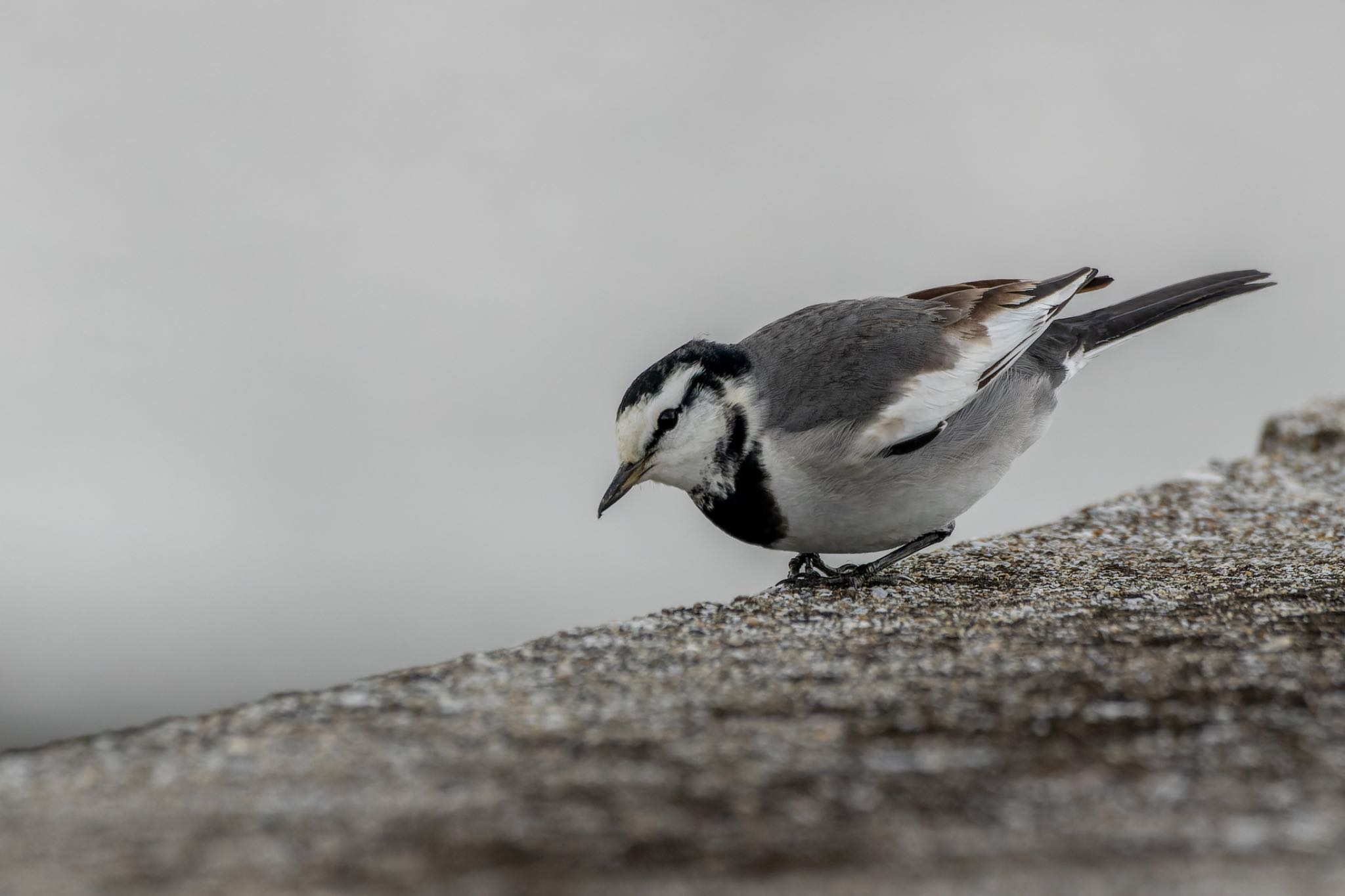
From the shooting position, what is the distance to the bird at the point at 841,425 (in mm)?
4781

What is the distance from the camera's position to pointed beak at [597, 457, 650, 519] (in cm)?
501

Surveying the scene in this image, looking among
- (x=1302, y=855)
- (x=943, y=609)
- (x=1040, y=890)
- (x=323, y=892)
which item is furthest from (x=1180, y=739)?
(x=323, y=892)

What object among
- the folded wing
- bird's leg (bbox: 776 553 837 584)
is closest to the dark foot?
bird's leg (bbox: 776 553 837 584)

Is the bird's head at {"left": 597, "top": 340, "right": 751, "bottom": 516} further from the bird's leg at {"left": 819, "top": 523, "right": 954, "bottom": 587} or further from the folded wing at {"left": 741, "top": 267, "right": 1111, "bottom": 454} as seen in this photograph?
the bird's leg at {"left": 819, "top": 523, "right": 954, "bottom": 587}

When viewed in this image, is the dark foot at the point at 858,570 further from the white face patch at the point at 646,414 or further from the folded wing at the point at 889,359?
the white face patch at the point at 646,414

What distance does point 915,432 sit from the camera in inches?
189

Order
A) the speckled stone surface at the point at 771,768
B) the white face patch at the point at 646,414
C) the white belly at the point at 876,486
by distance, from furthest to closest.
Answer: the white face patch at the point at 646,414, the white belly at the point at 876,486, the speckled stone surface at the point at 771,768

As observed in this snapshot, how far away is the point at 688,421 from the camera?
495 centimetres

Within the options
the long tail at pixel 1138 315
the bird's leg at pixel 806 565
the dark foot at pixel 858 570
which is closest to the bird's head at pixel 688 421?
the dark foot at pixel 858 570

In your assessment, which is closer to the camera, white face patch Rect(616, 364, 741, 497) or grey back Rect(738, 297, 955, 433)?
grey back Rect(738, 297, 955, 433)

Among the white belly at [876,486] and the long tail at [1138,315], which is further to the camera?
the long tail at [1138,315]

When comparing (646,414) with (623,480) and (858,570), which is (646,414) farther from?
(858,570)

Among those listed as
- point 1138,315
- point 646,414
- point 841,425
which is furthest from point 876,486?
point 1138,315

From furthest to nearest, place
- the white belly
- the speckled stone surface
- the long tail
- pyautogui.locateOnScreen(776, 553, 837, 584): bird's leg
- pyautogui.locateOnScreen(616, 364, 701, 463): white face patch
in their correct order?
the long tail
pyautogui.locateOnScreen(776, 553, 837, 584): bird's leg
pyautogui.locateOnScreen(616, 364, 701, 463): white face patch
the white belly
the speckled stone surface
